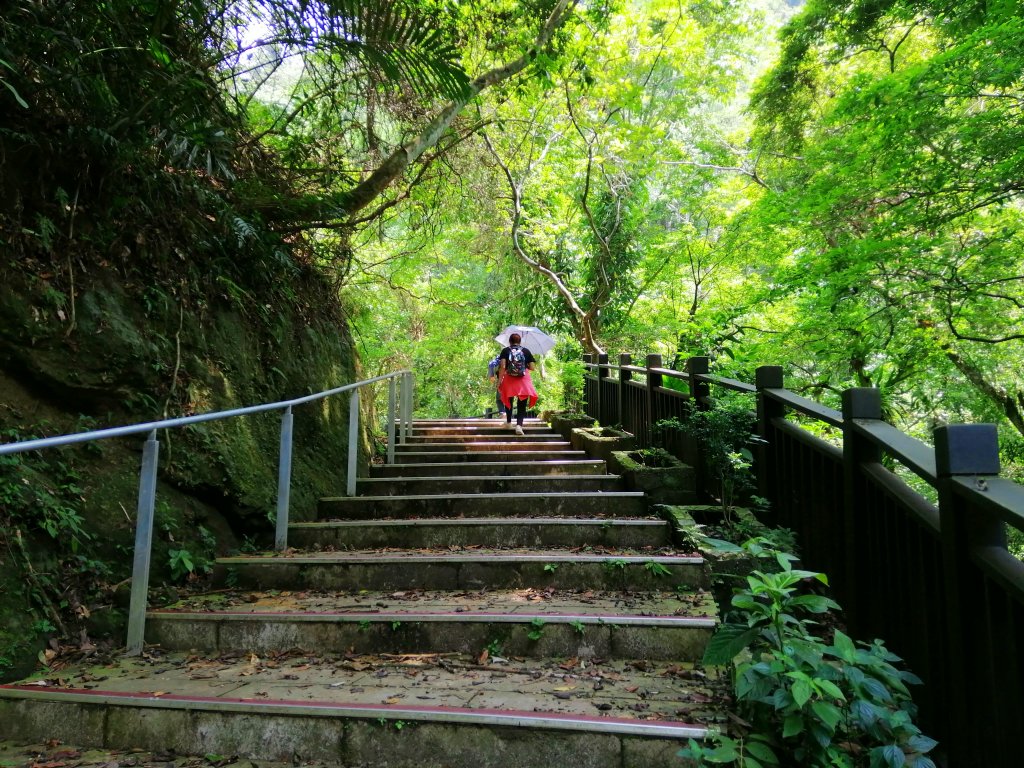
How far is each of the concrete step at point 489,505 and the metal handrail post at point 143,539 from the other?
1996 mm

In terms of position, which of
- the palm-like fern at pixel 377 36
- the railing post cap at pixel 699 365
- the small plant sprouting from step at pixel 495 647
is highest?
the palm-like fern at pixel 377 36

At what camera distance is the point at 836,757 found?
1.75 meters

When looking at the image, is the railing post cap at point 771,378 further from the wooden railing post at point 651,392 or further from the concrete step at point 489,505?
the wooden railing post at point 651,392

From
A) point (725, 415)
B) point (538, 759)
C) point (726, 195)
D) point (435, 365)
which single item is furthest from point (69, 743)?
point (435, 365)

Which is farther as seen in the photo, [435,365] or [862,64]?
[435,365]

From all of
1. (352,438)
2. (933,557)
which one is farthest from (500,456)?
(933,557)

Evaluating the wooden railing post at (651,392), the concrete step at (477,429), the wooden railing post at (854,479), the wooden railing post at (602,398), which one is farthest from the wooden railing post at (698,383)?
the concrete step at (477,429)

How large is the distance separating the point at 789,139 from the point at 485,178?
5.31 m

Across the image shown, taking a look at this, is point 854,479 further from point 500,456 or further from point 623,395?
point 623,395

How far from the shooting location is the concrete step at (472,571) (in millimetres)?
3268

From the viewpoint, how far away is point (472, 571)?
3.43m

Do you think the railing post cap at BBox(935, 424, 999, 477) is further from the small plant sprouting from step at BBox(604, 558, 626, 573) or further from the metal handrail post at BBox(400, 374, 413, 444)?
the metal handrail post at BBox(400, 374, 413, 444)

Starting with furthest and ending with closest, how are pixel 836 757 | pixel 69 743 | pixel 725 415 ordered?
pixel 725 415 → pixel 69 743 → pixel 836 757

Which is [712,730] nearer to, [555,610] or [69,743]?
[555,610]
